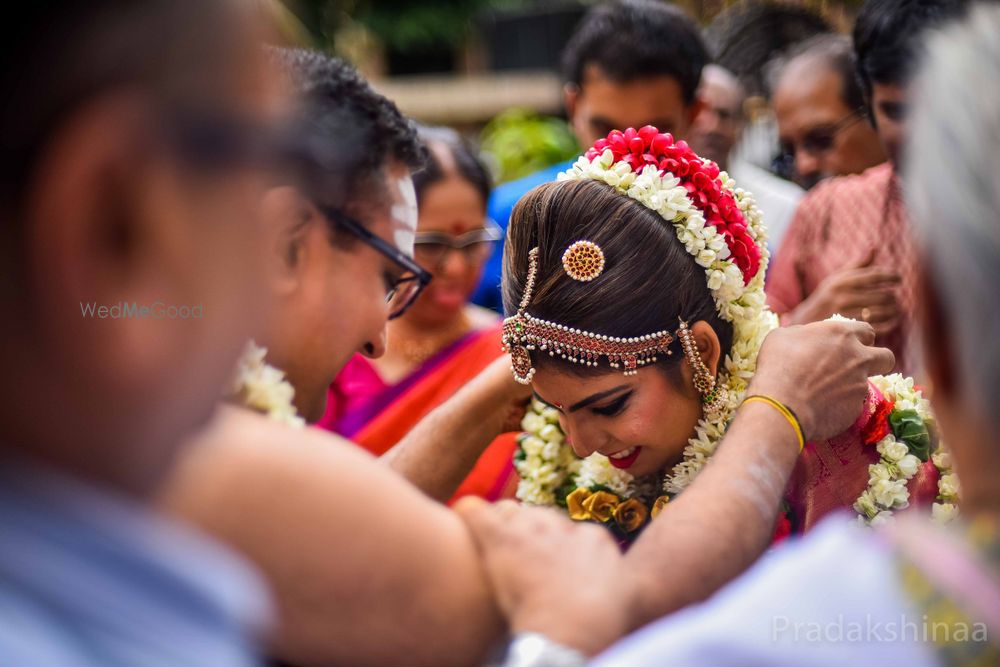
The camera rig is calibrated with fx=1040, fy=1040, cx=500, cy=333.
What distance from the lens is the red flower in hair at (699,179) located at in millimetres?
2533

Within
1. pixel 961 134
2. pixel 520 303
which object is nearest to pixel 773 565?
pixel 961 134

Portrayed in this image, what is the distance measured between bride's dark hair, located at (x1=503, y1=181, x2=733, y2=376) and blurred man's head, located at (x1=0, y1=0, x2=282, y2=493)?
1487mm

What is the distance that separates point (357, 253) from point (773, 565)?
114cm

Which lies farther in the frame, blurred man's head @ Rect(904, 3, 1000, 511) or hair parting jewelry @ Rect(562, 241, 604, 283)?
hair parting jewelry @ Rect(562, 241, 604, 283)

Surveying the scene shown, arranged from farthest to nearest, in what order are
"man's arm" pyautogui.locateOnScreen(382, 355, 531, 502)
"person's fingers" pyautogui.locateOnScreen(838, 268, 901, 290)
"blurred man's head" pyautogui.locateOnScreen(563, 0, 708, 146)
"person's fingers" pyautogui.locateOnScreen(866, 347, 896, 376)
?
"blurred man's head" pyautogui.locateOnScreen(563, 0, 708, 146), "person's fingers" pyautogui.locateOnScreen(838, 268, 901, 290), "man's arm" pyautogui.locateOnScreen(382, 355, 531, 502), "person's fingers" pyautogui.locateOnScreen(866, 347, 896, 376)

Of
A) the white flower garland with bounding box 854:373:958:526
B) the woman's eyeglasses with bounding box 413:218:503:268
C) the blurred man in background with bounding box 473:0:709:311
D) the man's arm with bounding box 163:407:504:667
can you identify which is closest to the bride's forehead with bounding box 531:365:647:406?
the white flower garland with bounding box 854:373:958:526

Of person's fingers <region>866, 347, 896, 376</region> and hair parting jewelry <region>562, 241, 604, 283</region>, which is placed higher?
hair parting jewelry <region>562, 241, 604, 283</region>

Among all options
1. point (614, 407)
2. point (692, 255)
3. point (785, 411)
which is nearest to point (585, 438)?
point (614, 407)

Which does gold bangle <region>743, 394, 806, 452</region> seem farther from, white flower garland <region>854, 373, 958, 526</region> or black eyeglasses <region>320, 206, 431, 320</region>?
black eyeglasses <region>320, 206, 431, 320</region>

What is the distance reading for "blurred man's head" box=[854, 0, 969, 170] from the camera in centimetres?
333

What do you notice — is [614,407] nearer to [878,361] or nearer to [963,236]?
[878,361]

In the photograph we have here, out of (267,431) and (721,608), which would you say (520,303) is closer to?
(267,431)

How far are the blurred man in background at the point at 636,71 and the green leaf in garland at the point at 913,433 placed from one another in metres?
2.11

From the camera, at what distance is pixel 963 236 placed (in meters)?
1.11
